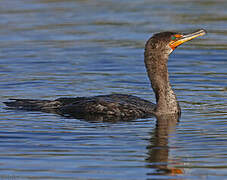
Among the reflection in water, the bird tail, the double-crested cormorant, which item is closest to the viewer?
the reflection in water

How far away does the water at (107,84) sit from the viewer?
8758mm

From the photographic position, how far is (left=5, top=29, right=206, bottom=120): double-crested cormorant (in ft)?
37.6

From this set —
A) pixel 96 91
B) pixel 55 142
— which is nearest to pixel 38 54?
pixel 96 91

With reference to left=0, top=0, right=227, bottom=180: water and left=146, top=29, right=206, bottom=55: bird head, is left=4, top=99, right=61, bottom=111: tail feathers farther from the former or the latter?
left=146, top=29, right=206, bottom=55: bird head

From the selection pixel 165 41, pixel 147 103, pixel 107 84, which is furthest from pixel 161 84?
pixel 107 84

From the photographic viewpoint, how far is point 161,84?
11.8 m

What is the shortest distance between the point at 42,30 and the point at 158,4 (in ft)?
16.3

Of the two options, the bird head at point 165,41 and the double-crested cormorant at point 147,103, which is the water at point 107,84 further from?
the bird head at point 165,41

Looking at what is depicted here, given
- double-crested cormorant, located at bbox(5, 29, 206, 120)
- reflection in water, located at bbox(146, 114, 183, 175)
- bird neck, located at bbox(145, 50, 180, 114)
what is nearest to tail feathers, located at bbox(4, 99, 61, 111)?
double-crested cormorant, located at bbox(5, 29, 206, 120)

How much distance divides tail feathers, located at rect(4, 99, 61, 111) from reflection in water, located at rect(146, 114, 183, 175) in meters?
1.86

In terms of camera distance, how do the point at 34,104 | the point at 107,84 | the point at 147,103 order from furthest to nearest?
the point at 107,84 → the point at 34,104 → the point at 147,103

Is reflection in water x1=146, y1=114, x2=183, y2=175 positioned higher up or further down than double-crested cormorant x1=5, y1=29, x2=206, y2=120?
further down

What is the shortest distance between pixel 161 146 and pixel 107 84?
15.2ft

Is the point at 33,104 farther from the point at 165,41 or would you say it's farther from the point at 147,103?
the point at 165,41
